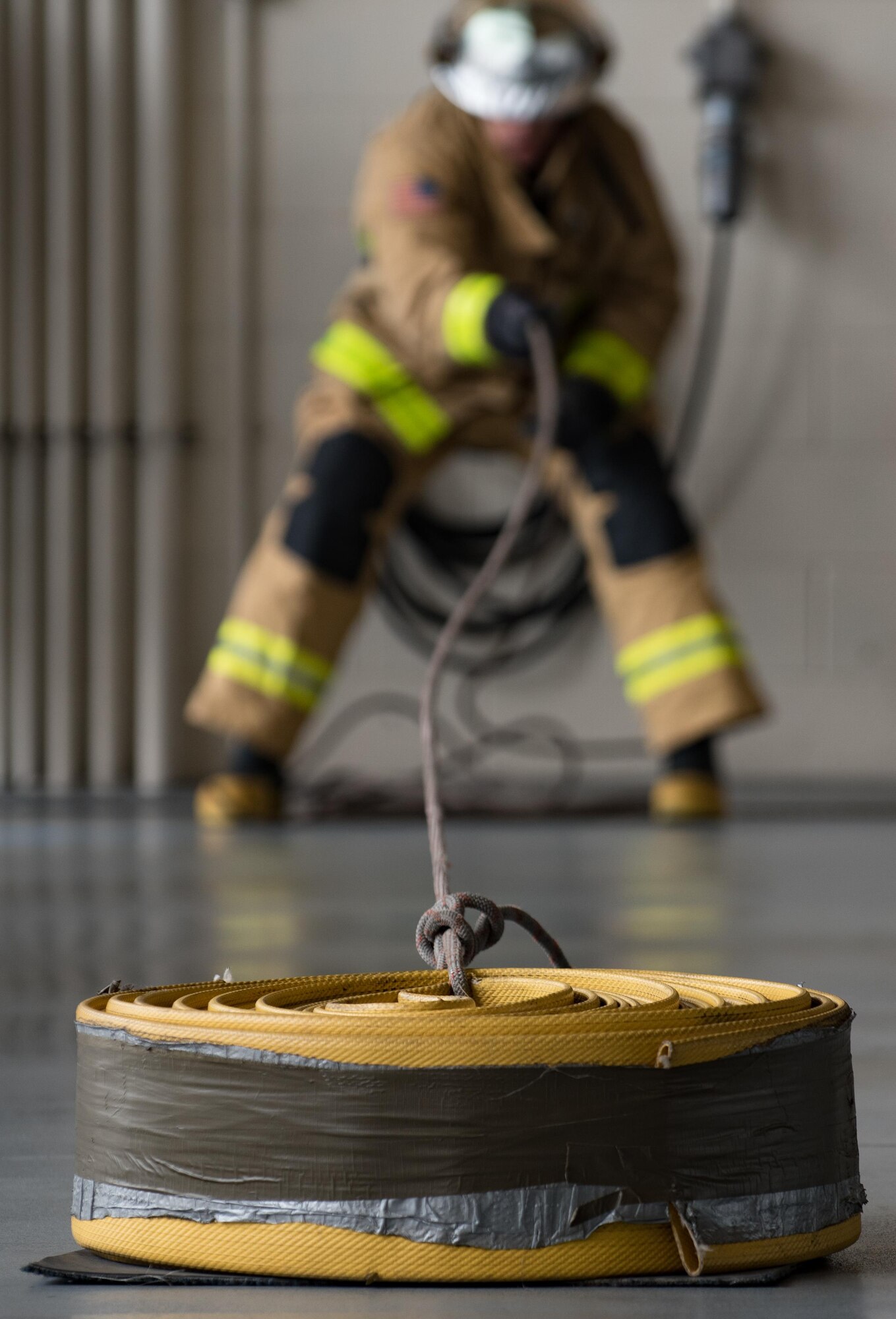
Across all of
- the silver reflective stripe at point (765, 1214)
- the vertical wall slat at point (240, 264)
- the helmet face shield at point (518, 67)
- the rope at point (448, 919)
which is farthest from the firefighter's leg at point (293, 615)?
the silver reflective stripe at point (765, 1214)

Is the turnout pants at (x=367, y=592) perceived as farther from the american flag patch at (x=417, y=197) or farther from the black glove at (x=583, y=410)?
the american flag patch at (x=417, y=197)

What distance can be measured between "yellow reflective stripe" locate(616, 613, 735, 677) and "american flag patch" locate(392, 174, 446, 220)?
82cm

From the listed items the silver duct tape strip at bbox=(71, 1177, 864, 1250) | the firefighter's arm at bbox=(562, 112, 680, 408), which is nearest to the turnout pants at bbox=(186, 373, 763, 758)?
the firefighter's arm at bbox=(562, 112, 680, 408)

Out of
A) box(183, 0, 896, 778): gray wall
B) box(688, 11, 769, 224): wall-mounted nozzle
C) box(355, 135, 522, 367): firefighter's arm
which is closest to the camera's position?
box(355, 135, 522, 367): firefighter's arm

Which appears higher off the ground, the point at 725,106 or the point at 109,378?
the point at 725,106

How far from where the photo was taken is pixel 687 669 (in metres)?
2.99

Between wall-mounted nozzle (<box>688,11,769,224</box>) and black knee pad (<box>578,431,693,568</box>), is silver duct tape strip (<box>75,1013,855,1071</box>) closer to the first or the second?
black knee pad (<box>578,431,693,568</box>)

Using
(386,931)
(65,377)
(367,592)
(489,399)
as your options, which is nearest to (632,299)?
(489,399)

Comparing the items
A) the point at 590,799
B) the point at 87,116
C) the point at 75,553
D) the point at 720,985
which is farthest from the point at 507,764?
the point at 720,985

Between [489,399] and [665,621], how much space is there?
495mm

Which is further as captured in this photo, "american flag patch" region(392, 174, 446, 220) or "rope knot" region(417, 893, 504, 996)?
"american flag patch" region(392, 174, 446, 220)

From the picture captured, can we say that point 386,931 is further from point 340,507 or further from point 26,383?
point 26,383

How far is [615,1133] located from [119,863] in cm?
174

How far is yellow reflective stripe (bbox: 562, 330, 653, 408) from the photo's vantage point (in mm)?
3014
